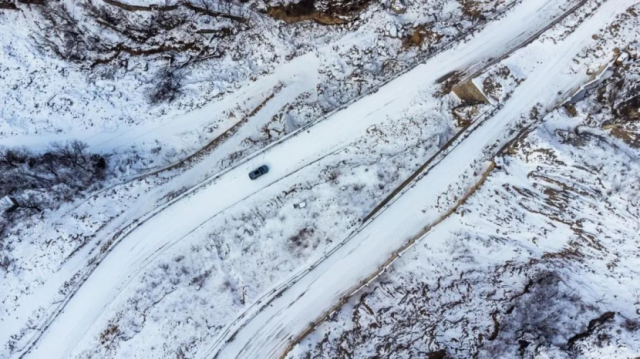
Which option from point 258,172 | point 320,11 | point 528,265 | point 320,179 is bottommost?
point 528,265

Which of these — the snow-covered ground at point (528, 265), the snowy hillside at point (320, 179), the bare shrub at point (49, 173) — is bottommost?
the snow-covered ground at point (528, 265)

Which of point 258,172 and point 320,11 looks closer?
point 258,172

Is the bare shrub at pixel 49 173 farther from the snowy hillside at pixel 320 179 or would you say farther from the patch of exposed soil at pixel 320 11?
the patch of exposed soil at pixel 320 11

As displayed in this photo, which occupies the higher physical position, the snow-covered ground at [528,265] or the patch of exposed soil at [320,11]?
the patch of exposed soil at [320,11]

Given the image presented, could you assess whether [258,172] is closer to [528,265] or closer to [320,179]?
[320,179]

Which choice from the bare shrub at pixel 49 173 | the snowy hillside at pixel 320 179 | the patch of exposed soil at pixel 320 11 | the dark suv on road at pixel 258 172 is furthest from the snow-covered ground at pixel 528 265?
the bare shrub at pixel 49 173

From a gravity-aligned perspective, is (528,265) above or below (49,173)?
below

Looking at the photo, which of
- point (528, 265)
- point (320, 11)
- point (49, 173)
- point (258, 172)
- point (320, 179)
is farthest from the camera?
point (320, 11)

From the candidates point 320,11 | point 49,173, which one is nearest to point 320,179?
point 320,11
